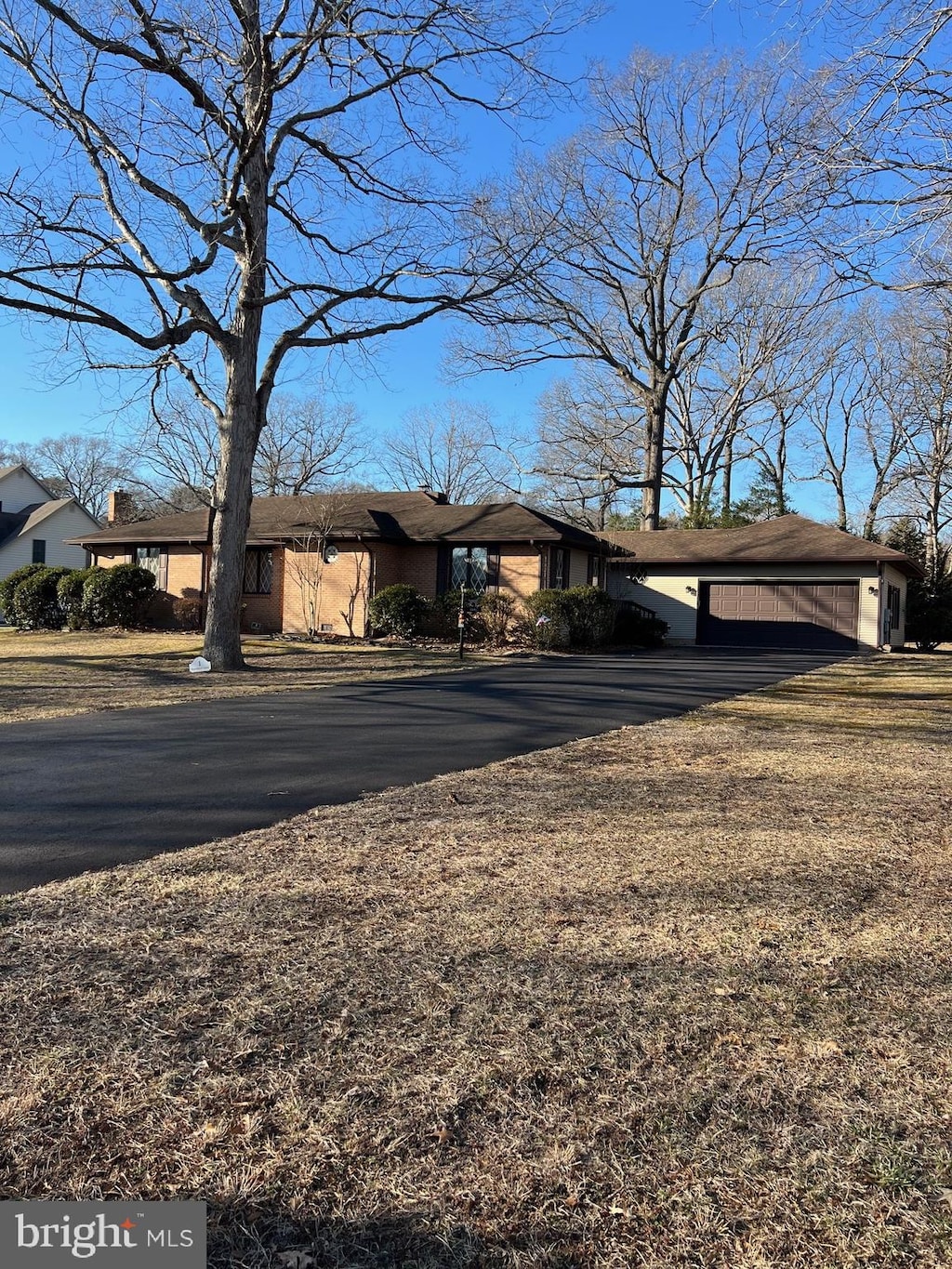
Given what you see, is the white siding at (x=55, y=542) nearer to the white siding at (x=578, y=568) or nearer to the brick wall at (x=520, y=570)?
the brick wall at (x=520, y=570)

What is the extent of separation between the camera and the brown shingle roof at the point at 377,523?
80.2ft

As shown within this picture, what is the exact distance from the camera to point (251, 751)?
26.3ft

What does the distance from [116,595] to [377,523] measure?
754 cm

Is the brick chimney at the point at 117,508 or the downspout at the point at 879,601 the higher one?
the brick chimney at the point at 117,508

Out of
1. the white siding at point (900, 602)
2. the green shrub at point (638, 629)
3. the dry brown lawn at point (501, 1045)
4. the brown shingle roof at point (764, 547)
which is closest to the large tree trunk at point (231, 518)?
the dry brown lawn at point (501, 1045)

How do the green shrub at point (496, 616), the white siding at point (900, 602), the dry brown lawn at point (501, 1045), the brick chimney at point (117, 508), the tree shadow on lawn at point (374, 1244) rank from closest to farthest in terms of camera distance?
the tree shadow on lawn at point (374, 1244)
the dry brown lawn at point (501, 1045)
the green shrub at point (496, 616)
the white siding at point (900, 602)
the brick chimney at point (117, 508)

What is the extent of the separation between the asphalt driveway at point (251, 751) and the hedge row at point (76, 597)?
13571 millimetres

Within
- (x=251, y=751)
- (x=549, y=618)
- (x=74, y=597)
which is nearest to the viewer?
(x=251, y=751)

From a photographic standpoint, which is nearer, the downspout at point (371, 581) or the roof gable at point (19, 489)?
the downspout at point (371, 581)

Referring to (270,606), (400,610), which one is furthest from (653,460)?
(270,606)

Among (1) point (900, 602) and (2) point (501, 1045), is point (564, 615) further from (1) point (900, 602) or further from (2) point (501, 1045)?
(2) point (501, 1045)

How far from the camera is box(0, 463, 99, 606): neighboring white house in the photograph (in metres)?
40.5

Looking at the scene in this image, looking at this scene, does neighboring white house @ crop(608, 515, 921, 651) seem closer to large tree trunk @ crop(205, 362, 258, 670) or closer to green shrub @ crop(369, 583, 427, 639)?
green shrub @ crop(369, 583, 427, 639)

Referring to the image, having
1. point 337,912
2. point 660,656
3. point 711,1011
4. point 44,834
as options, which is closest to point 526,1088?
point 711,1011
